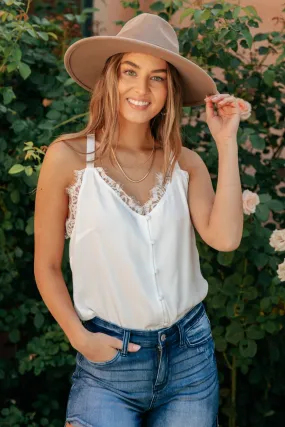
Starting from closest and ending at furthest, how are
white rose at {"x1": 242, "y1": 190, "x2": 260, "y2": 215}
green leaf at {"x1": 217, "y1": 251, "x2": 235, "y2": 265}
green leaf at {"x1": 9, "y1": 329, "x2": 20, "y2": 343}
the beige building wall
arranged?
white rose at {"x1": 242, "y1": 190, "x2": 260, "y2": 215}
green leaf at {"x1": 217, "y1": 251, "x2": 235, "y2": 265}
green leaf at {"x1": 9, "y1": 329, "x2": 20, "y2": 343}
the beige building wall

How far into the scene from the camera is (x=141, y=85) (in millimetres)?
2432

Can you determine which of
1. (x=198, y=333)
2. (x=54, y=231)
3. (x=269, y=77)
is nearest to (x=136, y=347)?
(x=198, y=333)

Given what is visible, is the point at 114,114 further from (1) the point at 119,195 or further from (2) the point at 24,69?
(2) the point at 24,69

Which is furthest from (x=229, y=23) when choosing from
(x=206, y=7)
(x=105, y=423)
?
(x=105, y=423)

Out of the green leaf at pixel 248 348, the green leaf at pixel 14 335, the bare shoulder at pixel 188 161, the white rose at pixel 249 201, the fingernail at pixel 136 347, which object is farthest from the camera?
the green leaf at pixel 14 335

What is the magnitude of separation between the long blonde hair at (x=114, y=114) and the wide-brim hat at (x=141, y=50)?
0.04 m

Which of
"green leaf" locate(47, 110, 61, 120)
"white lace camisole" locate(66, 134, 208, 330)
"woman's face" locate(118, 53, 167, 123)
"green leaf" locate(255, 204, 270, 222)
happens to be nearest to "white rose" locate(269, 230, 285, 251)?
"green leaf" locate(255, 204, 270, 222)

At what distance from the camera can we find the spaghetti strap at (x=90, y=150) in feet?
7.99

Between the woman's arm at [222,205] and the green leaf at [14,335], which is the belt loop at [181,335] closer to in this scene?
the woman's arm at [222,205]

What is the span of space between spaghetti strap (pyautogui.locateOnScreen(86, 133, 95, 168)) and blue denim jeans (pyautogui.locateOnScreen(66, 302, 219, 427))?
454 mm

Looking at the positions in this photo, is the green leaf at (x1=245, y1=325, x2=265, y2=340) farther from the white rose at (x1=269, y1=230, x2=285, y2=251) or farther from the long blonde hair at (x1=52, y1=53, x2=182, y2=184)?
the long blonde hair at (x1=52, y1=53, x2=182, y2=184)

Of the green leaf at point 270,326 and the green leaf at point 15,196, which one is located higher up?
the green leaf at point 15,196

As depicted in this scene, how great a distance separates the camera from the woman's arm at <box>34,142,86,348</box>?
94.3 inches

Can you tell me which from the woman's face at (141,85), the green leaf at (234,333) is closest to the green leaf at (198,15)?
the woman's face at (141,85)
